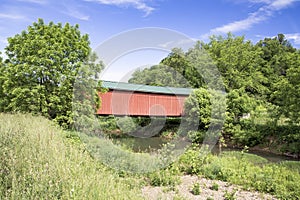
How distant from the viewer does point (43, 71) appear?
505 inches

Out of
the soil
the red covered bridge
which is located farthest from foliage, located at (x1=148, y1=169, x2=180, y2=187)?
the red covered bridge

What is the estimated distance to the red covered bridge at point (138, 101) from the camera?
17.3 meters

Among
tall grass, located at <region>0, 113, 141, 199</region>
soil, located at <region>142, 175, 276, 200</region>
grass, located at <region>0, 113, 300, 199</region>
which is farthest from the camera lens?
soil, located at <region>142, 175, 276, 200</region>

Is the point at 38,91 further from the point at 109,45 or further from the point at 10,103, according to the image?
the point at 109,45

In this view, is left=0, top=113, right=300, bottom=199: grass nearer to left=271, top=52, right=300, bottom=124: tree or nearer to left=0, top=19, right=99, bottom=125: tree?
left=0, top=19, right=99, bottom=125: tree

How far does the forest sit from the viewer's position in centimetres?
358

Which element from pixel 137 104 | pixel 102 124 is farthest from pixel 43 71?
pixel 137 104

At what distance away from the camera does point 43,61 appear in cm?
1263

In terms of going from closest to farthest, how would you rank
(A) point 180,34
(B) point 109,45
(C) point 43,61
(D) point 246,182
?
(D) point 246,182 → (B) point 109,45 → (A) point 180,34 → (C) point 43,61

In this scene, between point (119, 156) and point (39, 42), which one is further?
point (39, 42)

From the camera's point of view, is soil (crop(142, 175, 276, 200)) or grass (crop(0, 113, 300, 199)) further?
soil (crop(142, 175, 276, 200))

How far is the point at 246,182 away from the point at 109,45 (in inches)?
224

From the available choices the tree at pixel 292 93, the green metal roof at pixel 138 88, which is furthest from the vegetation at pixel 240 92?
the green metal roof at pixel 138 88

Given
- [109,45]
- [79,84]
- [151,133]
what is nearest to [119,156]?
[109,45]
